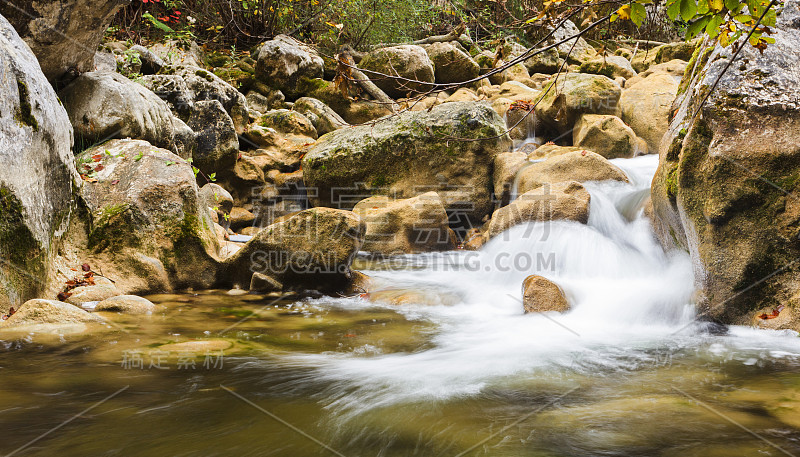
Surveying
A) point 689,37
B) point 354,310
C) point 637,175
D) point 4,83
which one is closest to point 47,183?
point 4,83

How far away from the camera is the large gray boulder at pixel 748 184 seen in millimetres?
3752

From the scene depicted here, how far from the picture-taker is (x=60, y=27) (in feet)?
16.1

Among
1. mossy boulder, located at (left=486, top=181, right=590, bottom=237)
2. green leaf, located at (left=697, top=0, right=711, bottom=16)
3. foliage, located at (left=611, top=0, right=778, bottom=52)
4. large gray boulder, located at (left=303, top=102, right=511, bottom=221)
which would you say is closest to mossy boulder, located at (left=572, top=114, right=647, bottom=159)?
large gray boulder, located at (left=303, top=102, right=511, bottom=221)

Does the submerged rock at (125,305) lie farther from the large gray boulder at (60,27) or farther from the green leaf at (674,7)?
the green leaf at (674,7)

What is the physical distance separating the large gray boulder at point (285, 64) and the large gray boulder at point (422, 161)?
12.6ft

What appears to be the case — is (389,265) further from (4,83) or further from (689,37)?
(689,37)

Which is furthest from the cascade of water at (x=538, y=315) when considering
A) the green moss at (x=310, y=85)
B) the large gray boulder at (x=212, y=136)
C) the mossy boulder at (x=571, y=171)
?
the green moss at (x=310, y=85)

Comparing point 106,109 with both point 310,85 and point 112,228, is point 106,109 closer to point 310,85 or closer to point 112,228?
point 112,228

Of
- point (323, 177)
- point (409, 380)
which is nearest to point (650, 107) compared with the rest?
point (323, 177)

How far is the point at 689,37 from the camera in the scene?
1786 millimetres

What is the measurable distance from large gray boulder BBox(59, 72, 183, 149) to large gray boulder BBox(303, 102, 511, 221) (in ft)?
10.4

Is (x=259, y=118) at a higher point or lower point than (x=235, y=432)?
higher

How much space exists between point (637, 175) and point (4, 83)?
8195mm

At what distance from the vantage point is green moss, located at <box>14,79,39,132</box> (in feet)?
12.5
